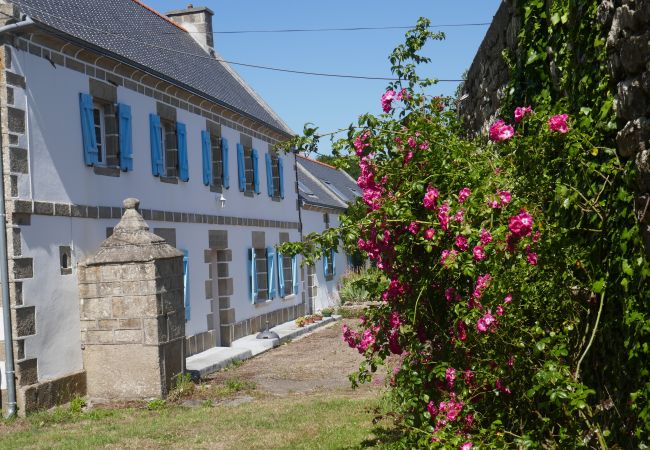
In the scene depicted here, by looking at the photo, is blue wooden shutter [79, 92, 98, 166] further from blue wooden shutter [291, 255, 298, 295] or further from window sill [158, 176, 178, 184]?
blue wooden shutter [291, 255, 298, 295]

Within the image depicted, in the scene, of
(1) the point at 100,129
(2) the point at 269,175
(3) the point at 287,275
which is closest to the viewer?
(1) the point at 100,129

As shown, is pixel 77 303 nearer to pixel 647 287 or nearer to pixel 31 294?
pixel 31 294

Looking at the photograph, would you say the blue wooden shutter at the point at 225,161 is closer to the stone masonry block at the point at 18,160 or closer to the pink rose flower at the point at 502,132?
the stone masonry block at the point at 18,160

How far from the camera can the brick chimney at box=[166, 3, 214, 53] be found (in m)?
19.8

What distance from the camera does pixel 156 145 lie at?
1286 centimetres

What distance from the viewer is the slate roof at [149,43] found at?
11.3 m

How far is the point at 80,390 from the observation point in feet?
33.8

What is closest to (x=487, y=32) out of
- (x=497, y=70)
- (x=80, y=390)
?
(x=497, y=70)

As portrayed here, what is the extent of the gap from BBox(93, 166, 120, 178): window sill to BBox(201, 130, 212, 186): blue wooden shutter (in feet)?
10.8

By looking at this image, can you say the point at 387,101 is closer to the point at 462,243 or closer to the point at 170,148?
the point at 462,243

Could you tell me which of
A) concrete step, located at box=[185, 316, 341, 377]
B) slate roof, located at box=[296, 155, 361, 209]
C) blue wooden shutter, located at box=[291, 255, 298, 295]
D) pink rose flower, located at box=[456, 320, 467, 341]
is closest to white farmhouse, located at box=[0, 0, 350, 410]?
concrete step, located at box=[185, 316, 341, 377]

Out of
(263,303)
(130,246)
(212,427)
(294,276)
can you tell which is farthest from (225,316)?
(212,427)

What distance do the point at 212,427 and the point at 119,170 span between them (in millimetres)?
4839

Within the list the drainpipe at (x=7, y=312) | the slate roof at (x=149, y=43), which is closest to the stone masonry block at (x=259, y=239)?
the slate roof at (x=149, y=43)
